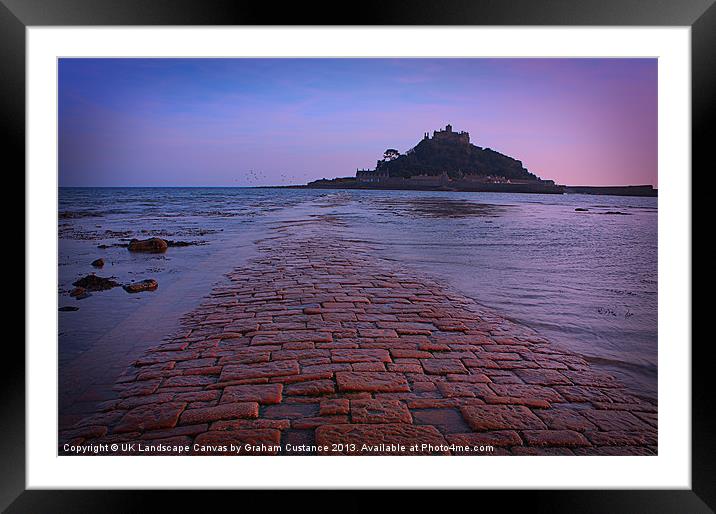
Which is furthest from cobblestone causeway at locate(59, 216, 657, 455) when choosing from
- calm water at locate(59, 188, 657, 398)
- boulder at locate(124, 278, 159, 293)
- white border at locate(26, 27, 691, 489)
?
boulder at locate(124, 278, 159, 293)

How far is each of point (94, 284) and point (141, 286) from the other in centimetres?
59

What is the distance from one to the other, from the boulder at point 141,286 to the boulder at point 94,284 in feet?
0.72

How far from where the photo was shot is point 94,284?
5914 mm

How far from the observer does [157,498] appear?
2.55 meters

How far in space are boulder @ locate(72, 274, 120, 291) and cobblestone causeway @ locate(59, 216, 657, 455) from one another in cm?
185

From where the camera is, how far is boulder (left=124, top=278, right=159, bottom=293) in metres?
5.74

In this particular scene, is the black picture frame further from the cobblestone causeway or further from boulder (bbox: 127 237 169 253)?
boulder (bbox: 127 237 169 253)

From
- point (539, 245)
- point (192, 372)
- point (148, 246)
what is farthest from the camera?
point (539, 245)
